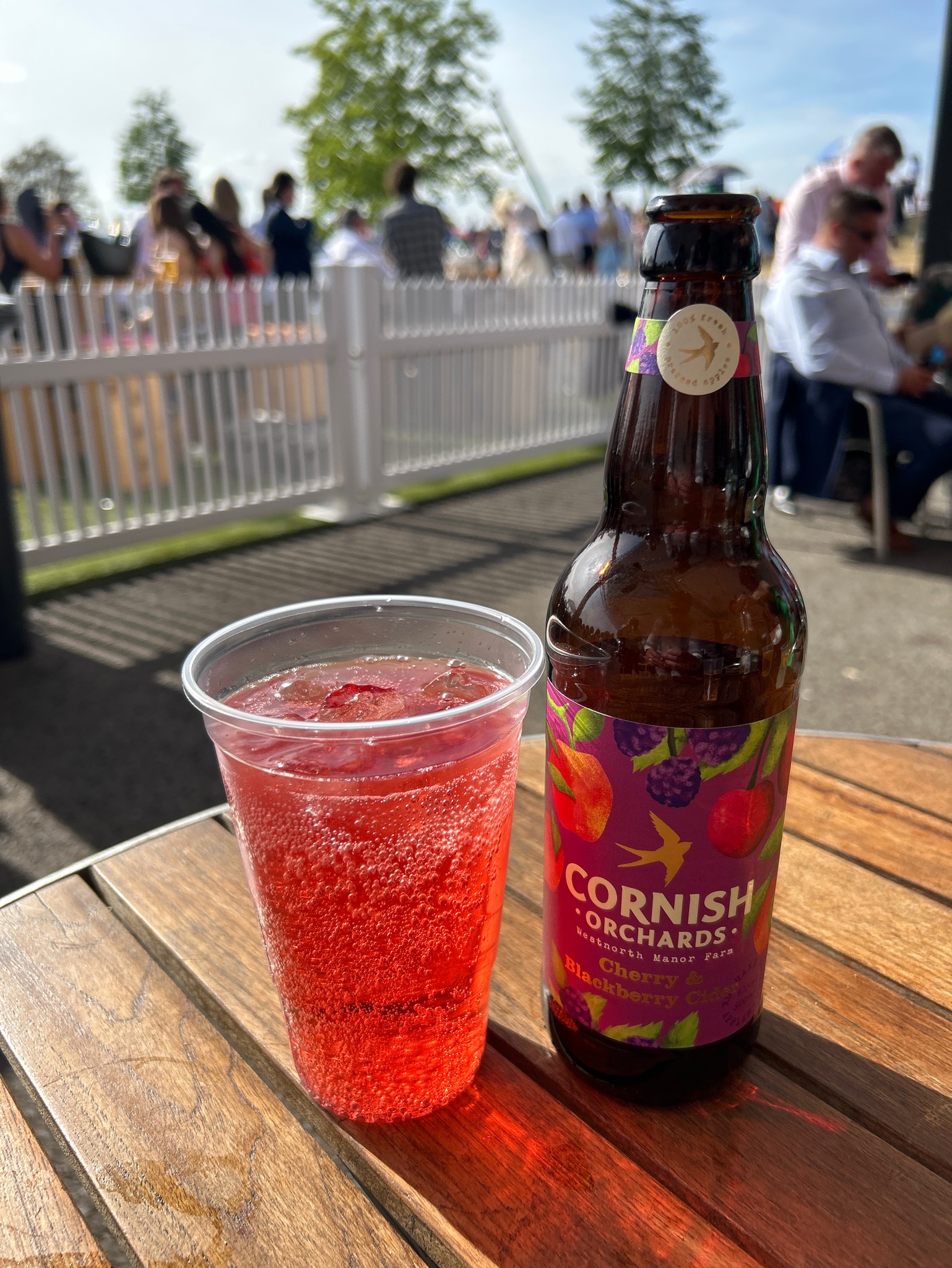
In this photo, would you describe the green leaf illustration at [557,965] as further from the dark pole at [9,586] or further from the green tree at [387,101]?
the green tree at [387,101]

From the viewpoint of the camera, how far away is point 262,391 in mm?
5523

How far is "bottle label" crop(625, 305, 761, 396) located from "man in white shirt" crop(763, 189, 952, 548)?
4440mm

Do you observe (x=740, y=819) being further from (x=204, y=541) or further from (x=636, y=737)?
(x=204, y=541)

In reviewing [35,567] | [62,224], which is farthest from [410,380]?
[62,224]

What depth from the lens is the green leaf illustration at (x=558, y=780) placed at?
0.75 m

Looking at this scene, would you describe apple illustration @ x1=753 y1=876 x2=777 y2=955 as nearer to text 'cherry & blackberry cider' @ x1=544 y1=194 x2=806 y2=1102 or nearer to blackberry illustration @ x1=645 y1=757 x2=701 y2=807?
text 'cherry & blackberry cider' @ x1=544 y1=194 x2=806 y2=1102

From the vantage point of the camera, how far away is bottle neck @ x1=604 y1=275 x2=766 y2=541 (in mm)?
753

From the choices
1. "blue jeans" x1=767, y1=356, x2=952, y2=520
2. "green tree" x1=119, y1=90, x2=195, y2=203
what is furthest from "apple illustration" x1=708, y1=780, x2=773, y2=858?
"green tree" x1=119, y1=90, x2=195, y2=203

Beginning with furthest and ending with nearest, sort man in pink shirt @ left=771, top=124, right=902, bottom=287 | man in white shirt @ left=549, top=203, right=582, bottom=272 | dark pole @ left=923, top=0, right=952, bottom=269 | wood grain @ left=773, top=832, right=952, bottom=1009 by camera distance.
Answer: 1. man in white shirt @ left=549, top=203, right=582, bottom=272
2. dark pole @ left=923, top=0, right=952, bottom=269
3. man in pink shirt @ left=771, top=124, right=902, bottom=287
4. wood grain @ left=773, top=832, right=952, bottom=1009

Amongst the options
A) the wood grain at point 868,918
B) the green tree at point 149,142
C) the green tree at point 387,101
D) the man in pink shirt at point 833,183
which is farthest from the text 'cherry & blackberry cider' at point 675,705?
the green tree at point 149,142

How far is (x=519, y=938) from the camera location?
3.24 ft

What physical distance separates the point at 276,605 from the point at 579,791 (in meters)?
3.89

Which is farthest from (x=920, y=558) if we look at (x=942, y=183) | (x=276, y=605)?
(x=276, y=605)

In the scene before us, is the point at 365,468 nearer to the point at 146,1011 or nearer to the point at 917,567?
the point at 917,567
